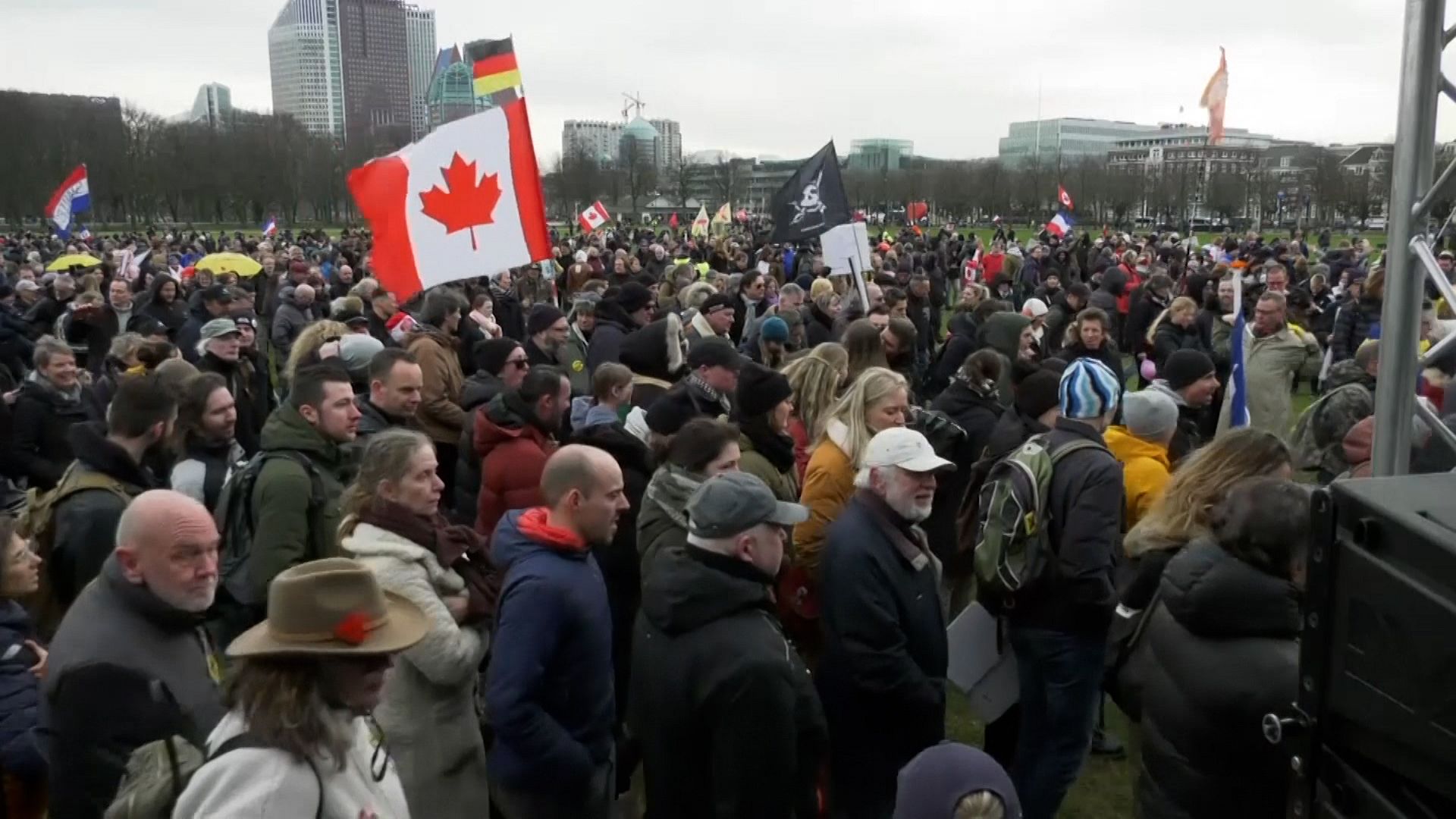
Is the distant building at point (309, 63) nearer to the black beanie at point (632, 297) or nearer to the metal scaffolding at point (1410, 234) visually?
the black beanie at point (632, 297)

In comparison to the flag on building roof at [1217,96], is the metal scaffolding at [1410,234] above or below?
below

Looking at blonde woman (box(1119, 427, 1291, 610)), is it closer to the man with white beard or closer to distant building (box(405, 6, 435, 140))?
the man with white beard

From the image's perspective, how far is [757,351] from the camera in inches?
352

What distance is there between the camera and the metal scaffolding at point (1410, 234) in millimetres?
2102

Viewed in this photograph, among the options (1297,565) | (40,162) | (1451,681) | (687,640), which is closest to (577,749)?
(687,640)

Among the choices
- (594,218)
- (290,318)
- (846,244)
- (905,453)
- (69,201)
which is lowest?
(290,318)

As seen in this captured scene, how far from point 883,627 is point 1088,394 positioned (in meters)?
1.33

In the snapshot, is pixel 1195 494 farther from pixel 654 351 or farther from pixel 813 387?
pixel 654 351

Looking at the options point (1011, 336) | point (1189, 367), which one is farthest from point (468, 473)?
point (1011, 336)

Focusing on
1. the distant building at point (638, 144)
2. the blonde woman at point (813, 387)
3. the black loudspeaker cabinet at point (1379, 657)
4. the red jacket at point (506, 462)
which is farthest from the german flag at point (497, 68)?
the distant building at point (638, 144)

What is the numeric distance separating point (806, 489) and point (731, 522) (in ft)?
4.83

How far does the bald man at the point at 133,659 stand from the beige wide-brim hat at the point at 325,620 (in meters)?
0.54

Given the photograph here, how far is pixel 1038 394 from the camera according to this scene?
4.88 m

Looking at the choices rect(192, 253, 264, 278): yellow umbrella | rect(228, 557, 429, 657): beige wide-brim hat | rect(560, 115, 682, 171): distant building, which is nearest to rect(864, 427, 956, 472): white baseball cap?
rect(228, 557, 429, 657): beige wide-brim hat
